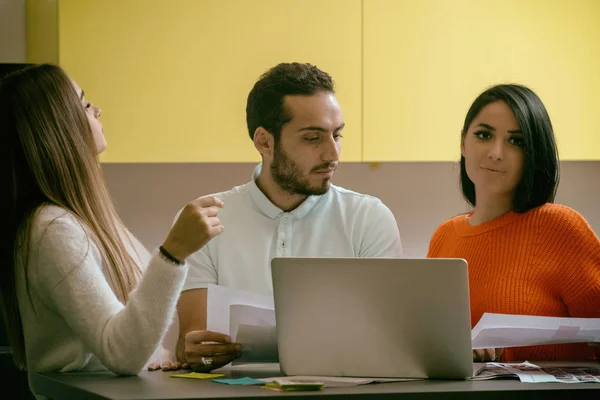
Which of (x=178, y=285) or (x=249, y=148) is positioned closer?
(x=178, y=285)

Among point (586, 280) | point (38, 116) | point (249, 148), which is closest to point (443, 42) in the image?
point (249, 148)

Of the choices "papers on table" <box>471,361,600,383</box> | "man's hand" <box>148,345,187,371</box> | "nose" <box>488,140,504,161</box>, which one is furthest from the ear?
"papers on table" <box>471,361,600,383</box>

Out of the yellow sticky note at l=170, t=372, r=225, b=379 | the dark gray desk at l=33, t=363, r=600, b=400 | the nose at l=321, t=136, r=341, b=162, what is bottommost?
the yellow sticky note at l=170, t=372, r=225, b=379

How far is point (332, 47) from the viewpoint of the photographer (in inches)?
111

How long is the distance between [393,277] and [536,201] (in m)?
0.75

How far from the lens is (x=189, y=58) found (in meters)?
2.75

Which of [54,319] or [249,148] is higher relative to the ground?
[249,148]

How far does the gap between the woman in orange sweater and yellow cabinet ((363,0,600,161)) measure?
0.56 metres

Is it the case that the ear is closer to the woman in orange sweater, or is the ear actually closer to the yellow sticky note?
the woman in orange sweater

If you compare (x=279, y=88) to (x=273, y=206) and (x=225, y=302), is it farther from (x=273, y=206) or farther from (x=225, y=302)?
(x=225, y=302)

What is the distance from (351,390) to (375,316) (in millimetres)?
166

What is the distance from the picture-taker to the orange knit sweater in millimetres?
2064

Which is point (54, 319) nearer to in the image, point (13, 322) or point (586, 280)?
point (13, 322)

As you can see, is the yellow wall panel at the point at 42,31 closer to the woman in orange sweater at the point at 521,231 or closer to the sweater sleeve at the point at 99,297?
the sweater sleeve at the point at 99,297
